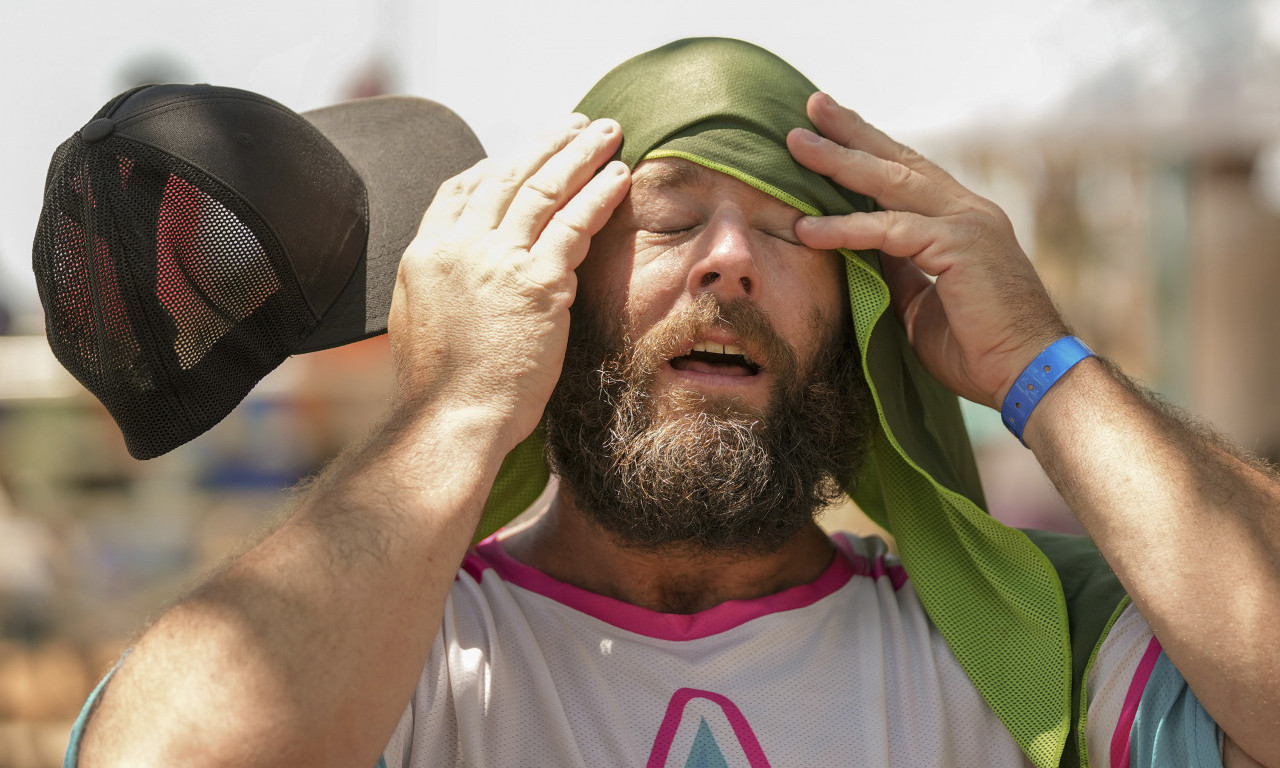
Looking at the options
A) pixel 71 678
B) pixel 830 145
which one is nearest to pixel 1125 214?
pixel 830 145

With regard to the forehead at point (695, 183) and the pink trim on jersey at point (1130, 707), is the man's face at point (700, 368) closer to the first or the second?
the forehead at point (695, 183)

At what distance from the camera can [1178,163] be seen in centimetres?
702

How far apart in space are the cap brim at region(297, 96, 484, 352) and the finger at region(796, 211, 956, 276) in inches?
36.3

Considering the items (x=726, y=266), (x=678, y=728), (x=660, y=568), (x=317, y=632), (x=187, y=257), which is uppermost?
(x=726, y=266)

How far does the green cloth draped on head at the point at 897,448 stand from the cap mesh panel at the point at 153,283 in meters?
0.69

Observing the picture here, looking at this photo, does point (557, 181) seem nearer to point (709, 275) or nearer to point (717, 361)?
point (709, 275)

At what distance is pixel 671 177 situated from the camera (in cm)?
235

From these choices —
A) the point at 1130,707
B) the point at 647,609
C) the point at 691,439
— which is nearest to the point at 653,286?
the point at 691,439

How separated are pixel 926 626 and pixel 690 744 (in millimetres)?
602

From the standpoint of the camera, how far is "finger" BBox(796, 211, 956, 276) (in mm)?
2293

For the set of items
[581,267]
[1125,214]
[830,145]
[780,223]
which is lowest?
[1125,214]

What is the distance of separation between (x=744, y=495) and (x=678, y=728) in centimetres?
50

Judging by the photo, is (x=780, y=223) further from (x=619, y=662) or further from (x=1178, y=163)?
(x=1178, y=163)

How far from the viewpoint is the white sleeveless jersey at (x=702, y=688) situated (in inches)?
81.4
